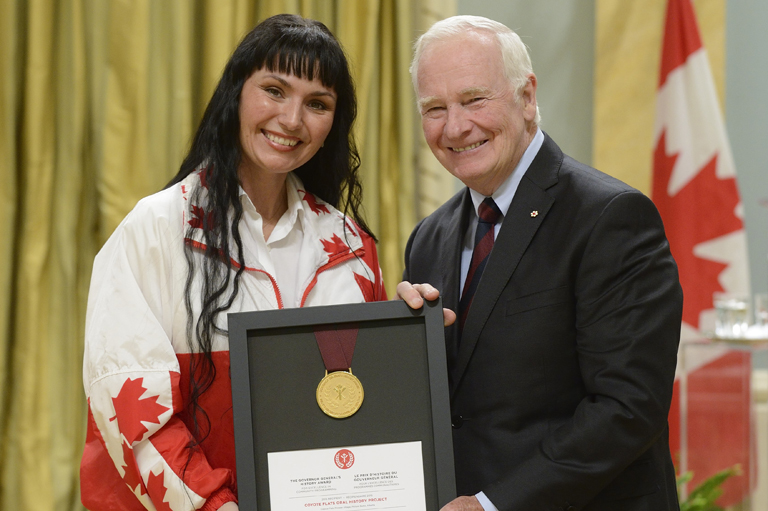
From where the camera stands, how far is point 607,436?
1.63 m

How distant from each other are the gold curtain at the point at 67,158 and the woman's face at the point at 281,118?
1.31 m

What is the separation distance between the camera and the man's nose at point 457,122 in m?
1.87

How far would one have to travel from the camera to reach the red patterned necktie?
6.17 feet

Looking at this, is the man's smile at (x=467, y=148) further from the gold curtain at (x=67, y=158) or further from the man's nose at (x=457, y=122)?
the gold curtain at (x=67, y=158)

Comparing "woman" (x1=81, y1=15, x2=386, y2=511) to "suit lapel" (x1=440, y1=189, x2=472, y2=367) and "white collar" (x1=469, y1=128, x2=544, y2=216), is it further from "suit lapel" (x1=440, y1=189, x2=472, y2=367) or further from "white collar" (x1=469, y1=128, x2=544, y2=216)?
"white collar" (x1=469, y1=128, x2=544, y2=216)

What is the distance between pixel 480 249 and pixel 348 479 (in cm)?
68

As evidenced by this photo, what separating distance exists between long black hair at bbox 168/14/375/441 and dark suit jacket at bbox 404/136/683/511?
0.56 m

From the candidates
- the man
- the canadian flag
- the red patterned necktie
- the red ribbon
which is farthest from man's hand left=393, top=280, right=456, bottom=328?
the canadian flag

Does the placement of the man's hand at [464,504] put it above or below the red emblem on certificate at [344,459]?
below

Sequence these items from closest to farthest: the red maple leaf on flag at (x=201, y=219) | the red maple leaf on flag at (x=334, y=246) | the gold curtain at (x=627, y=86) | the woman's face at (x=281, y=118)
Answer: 1. the red maple leaf on flag at (x=201, y=219)
2. the woman's face at (x=281, y=118)
3. the red maple leaf on flag at (x=334, y=246)
4. the gold curtain at (x=627, y=86)

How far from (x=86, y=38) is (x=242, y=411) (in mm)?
2156

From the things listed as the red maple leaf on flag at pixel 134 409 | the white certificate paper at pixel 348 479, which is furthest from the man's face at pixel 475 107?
the red maple leaf on flag at pixel 134 409

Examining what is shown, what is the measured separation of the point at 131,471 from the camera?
164 centimetres

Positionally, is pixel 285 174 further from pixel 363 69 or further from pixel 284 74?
pixel 363 69
